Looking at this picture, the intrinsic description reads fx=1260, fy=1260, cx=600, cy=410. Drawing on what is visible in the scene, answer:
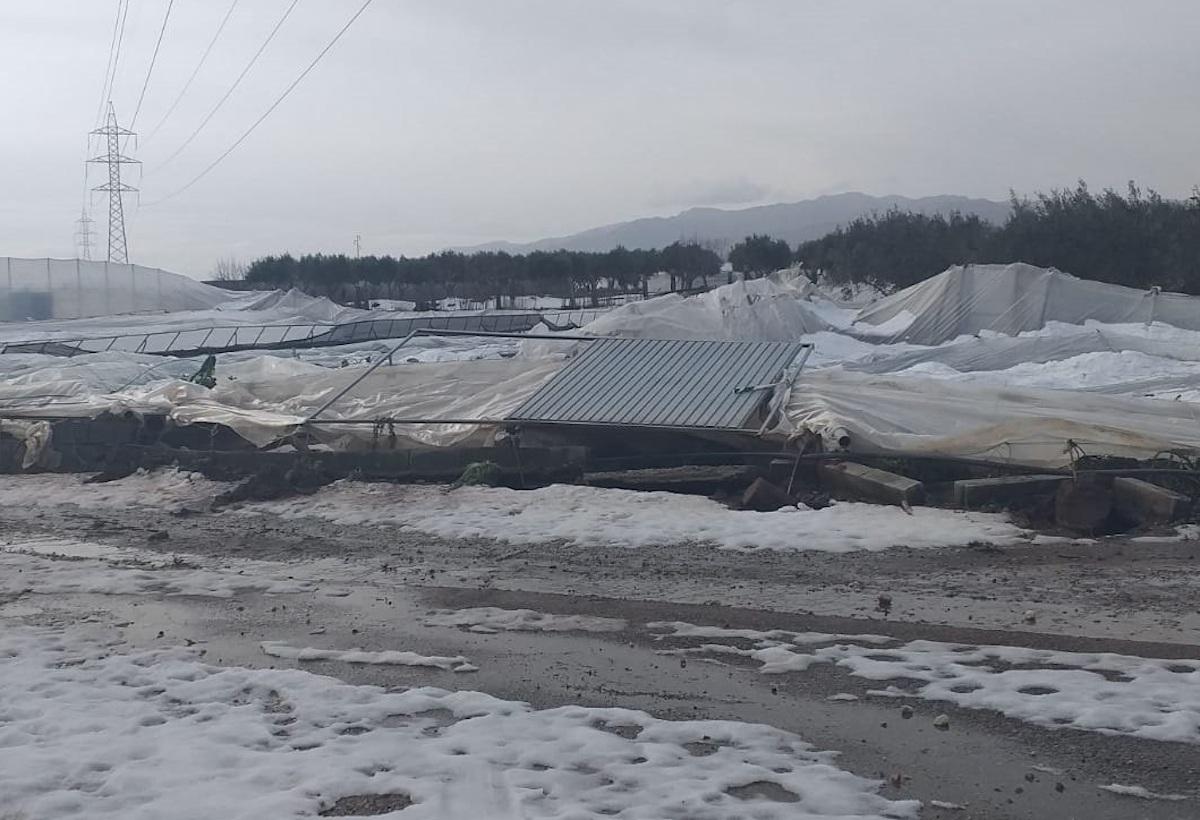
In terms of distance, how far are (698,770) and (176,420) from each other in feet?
41.8

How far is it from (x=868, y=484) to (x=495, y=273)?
56.4 metres

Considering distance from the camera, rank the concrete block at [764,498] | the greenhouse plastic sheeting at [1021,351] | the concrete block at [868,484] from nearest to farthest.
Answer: the concrete block at [868,484]
the concrete block at [764,498]
the greenhouse plastic sheeting at [1021,351]

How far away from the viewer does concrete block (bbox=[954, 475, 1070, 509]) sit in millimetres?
10953

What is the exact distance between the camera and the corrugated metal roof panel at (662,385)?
13836 millimetres

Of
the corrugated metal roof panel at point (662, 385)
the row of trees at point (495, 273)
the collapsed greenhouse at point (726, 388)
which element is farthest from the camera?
the row of trees at point (495, 273)

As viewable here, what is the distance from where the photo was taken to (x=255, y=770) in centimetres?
549

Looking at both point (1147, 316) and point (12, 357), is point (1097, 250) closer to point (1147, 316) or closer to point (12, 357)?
point (1147, 316)

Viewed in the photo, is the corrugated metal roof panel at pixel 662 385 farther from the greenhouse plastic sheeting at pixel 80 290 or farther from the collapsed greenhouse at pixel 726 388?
the greenhouse plastic sheeting at pixel 80 290

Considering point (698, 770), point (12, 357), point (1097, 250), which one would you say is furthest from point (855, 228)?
point (698, 770)

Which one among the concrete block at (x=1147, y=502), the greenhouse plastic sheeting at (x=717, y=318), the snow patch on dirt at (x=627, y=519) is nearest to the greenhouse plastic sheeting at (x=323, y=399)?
the snow patch on dirt at (x=627, y=519)

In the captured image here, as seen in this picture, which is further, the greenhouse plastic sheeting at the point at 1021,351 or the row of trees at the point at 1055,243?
the row of trees at the point at 1055,243

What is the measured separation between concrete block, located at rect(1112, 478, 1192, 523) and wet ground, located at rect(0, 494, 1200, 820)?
0.60m

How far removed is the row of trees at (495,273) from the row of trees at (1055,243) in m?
12.9

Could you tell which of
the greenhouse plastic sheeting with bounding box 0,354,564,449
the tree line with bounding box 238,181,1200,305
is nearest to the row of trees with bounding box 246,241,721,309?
the tree line with bounding box 238,181,1200,305
